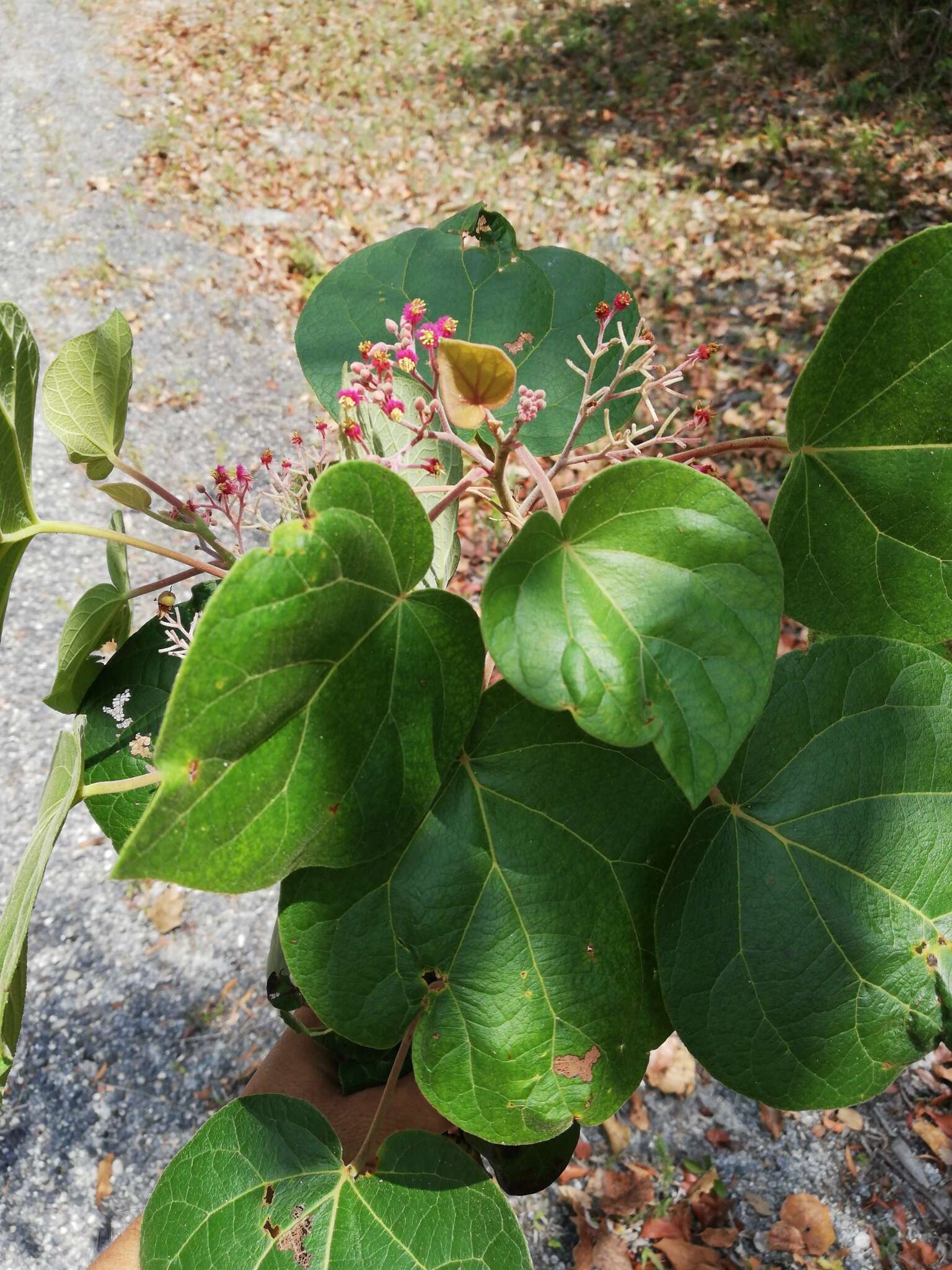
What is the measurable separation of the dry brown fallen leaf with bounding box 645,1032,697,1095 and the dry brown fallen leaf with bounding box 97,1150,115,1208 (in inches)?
48.4

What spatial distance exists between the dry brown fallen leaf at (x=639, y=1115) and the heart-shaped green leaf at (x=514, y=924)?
62.4 inches

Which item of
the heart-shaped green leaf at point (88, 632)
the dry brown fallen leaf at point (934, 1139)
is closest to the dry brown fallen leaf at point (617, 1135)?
the dry brown fallen leaf at point (934, 1139)

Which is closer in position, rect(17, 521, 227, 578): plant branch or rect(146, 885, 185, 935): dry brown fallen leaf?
rect(17, 521, 227, 578): plant branch

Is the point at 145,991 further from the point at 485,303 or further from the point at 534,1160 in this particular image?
the point at 485,303

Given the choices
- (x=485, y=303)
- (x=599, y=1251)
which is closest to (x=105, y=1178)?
(x=599, y=1251)

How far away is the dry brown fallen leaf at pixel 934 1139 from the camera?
78.9 inches

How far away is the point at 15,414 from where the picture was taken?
2.39 feet

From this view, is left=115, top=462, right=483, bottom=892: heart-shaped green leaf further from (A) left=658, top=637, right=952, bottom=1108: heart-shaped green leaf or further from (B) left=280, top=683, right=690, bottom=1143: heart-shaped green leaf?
(A) left=658, top=637, right=952, bottom=1108: heart-shaped green leaf

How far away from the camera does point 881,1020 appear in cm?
70

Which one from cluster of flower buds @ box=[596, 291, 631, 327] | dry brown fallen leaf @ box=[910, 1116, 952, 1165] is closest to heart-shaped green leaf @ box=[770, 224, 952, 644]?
cluster of flower buds @ box=[596, 291, 631, 327]

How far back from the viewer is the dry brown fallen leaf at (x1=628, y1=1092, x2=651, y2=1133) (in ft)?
6.88

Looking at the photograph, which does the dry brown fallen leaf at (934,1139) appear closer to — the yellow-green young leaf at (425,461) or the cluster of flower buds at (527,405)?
the yellow-green young leaf at (425,461)

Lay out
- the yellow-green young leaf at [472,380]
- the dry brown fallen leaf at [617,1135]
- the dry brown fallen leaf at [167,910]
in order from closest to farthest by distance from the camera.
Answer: the yellow-green young leaf at [472,380] < the dry brown fallen leaf at [617,1135] < the dry brown fallen leaf at [167,910]

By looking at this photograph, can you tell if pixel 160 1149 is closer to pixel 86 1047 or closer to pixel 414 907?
pixel 86 1047
